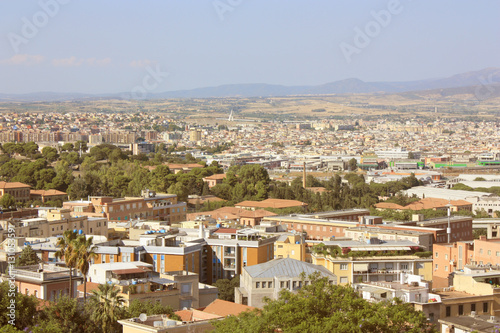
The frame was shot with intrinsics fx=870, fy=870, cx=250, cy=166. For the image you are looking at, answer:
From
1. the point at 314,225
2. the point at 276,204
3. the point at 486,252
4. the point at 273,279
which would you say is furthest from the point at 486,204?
the point at 273,279

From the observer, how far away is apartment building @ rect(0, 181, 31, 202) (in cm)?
4041

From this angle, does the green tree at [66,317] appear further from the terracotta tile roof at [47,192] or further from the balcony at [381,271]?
the terracotta tile roof at [47,192]

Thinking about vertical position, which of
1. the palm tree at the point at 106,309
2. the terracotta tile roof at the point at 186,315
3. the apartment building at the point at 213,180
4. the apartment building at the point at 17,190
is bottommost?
the apartment building at the point at 213,180

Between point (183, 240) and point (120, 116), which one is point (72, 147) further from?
point (120, 116)

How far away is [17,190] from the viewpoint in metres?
40.9

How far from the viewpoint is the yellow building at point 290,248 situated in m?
21.3

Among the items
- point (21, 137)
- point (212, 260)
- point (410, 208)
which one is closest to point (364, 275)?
point (212, 260)

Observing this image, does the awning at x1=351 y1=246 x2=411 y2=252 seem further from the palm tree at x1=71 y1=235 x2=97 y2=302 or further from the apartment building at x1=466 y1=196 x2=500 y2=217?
the apartment building at x1=466 y1=196 x2=500 y2=217

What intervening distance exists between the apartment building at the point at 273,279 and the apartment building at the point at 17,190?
25423mm

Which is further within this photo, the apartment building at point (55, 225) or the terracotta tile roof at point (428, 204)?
the terracotta tile roof at point (428, 204)

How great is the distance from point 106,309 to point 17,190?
2944 cm

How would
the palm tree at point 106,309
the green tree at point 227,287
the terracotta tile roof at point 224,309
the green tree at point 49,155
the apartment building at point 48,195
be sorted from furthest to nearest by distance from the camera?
1. the green tree at point 49,155
2. the apartment building at point 48,195
3. the green tree at point 227,287
4. the terracotta tile roof at point 224,309
5. the palm tree at point 106,309

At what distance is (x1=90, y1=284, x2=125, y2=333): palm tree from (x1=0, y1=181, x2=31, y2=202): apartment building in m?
28.2

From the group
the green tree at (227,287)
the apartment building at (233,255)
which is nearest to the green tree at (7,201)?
the apartment building at (233,255)
